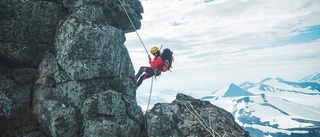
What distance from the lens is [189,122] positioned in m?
15.1

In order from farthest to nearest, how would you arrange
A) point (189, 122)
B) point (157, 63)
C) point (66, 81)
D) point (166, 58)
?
point (166, 58)
point (157, 63)
point (189, 122)
point (66, 81)

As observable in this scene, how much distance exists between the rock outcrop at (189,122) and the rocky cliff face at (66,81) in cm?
6

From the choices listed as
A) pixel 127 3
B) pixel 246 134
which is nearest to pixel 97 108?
pixel 127 3

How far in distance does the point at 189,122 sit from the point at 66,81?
8557mm

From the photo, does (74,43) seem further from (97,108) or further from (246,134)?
(246,134)

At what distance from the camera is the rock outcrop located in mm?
14641

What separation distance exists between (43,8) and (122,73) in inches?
273

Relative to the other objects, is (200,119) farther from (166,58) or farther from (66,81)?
(66,81)

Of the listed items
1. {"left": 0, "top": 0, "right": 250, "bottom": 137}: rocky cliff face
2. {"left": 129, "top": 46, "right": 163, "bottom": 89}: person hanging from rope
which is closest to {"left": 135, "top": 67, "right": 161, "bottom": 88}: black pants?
{"left": 129, "top": 46, "right": 163, "bottom": 89}: person hanging from rope

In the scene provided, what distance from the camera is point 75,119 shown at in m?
14.1

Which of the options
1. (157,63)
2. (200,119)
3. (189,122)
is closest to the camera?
(189,122)

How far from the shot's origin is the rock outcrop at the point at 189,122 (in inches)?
576

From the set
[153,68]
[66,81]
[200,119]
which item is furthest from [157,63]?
[66,81]

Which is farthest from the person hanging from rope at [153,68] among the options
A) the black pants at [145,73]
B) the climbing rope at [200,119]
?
the climbing rope at [200,119]
